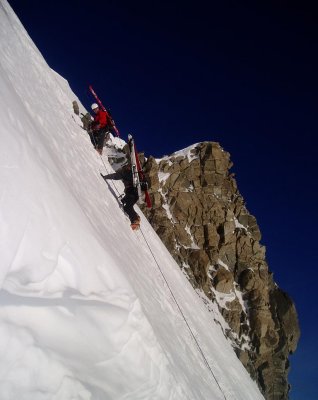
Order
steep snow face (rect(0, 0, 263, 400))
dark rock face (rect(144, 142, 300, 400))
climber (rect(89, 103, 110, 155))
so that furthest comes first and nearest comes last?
dark rock face (rect(144, 142, 300, 400)), climber (rect(89, 103, 110, 155)), steep snow face (rect(0, 0, 263, 400))

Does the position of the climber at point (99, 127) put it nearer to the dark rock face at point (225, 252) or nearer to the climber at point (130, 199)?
the climber at point (130, 199)

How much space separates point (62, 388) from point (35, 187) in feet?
5.77

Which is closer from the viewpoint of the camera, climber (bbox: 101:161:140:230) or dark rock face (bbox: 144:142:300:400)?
climber (bbox: 101:161:140:230)

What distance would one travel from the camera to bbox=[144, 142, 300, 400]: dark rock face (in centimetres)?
2784

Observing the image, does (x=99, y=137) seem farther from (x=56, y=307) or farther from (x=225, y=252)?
(x=225, y=252)

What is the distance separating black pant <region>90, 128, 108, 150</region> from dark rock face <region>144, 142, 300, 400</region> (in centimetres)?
→ 1688

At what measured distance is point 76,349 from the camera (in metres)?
2.30

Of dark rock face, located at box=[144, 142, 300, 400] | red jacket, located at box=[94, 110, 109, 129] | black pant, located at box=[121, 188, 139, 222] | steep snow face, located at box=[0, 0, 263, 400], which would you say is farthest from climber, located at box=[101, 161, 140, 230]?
dark rock face, located at box=[144, 142, 300, 400]

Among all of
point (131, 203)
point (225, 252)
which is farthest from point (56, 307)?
point (225, 252)

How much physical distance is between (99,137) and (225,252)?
21.4 metres

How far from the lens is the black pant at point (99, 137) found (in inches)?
532

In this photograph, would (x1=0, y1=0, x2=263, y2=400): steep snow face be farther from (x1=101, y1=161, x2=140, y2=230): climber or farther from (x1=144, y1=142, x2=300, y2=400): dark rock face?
(x1=144, y1=142, x2=300, y2=400): dark rock face

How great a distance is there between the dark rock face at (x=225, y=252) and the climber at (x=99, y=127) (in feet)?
55.5

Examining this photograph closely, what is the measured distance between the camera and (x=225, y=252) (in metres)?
31.4
